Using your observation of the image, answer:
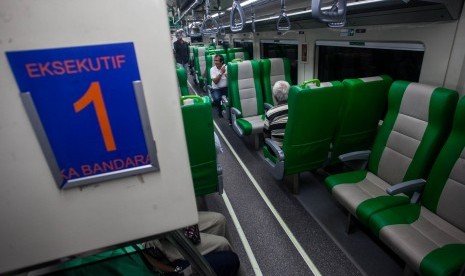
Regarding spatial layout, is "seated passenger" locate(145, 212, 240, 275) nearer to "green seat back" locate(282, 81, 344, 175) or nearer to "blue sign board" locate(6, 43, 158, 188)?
"blue sign board" locate(6, 43, 158, 188)

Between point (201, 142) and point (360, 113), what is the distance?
1657 millimetres

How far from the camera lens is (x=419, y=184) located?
202cm

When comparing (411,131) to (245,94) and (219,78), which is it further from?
(219,78)

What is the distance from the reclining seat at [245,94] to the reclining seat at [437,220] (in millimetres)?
2489

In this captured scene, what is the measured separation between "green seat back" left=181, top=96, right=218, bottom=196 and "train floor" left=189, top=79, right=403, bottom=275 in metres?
0.59

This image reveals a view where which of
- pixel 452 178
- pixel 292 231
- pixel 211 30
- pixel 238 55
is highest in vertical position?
pixel 211 30

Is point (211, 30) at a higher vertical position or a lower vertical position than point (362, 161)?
higher

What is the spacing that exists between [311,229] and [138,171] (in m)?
2.39

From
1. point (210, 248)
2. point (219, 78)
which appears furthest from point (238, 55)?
point (210, 248)

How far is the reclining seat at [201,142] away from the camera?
2.08 metres

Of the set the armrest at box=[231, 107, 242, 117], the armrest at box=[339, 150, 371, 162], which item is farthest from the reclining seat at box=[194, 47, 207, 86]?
the armrest at box=[339, 150, 371, 162]

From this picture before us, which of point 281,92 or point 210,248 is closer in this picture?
point 210,248

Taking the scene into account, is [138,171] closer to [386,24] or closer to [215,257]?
[215,257]

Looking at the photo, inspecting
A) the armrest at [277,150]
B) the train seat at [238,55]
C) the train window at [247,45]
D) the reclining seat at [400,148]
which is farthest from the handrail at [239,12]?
the train window at [247,45]
